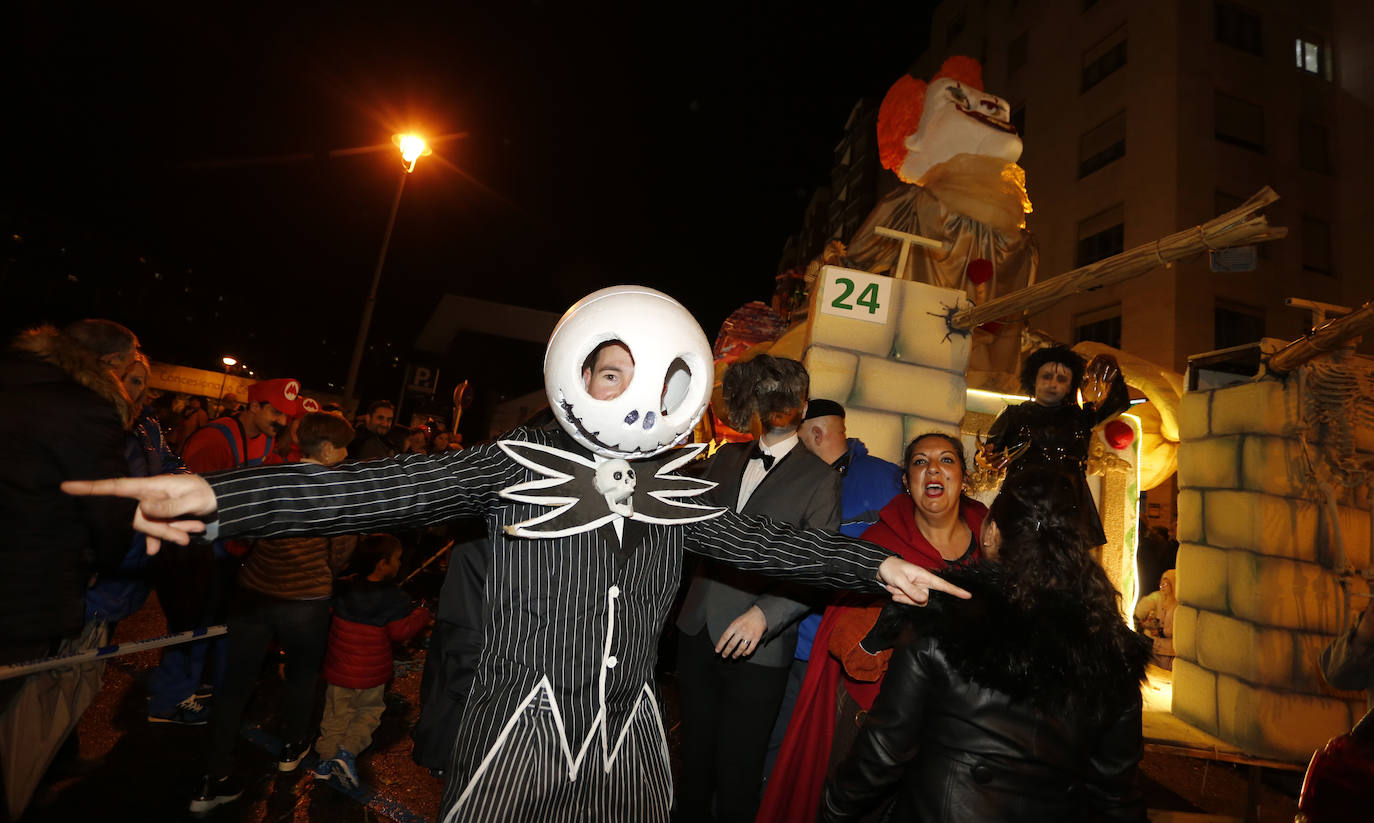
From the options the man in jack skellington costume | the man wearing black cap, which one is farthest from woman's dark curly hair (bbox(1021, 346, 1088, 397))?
the man in jack skellington costume

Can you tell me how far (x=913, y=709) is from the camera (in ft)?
6.07

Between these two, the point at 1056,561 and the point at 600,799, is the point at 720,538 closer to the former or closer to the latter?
the point at 600,799

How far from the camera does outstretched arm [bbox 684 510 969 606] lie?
73.7 inches

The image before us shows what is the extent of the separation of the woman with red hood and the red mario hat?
3.90 metres

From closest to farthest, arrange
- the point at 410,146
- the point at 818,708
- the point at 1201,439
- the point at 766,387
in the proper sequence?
the point at 818,708
the point at 766,387
the point at 1201,439
the point at 410,146

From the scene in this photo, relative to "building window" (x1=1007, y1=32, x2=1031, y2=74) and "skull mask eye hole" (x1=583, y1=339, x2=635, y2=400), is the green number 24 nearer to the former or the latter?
"skull mask eye hole" (x1=583, y1=339, x2=635, y2=400)

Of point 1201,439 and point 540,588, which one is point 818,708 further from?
point 1201,439

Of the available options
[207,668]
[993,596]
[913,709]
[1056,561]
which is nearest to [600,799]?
[913,709]

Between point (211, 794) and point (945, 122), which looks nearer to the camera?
point (211, 794)

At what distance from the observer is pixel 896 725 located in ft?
6.06

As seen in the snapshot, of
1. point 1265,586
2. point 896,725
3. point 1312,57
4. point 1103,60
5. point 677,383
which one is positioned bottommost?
point 896,725

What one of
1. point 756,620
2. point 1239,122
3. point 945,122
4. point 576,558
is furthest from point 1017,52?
point 576,558

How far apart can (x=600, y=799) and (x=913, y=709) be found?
870mm

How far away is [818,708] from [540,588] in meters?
1.55
